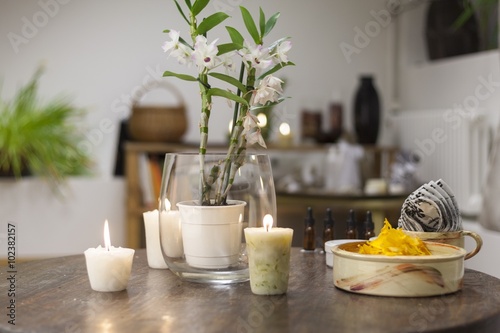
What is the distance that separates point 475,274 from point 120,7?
3.57 m

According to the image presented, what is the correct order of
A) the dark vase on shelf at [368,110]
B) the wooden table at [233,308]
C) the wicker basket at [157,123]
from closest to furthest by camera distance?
the wooden table at [233,308], the wicker basket at [157,123], the dark vase on shelf at [368,110]

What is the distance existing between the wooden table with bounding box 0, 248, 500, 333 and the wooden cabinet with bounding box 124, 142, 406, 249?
6.82 ft

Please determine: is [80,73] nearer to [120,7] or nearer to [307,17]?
[120,7]

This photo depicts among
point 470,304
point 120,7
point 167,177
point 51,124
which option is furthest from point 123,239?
point 470,304

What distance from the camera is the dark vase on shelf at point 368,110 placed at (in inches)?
175

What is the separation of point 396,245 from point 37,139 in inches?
117

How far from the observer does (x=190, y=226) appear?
4.06 feet

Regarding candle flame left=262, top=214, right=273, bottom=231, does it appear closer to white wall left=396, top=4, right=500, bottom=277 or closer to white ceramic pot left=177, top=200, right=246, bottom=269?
white ceramic pot left=177, top=200, right=246, bottom=269

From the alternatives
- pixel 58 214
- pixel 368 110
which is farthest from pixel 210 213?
pixel 368 110

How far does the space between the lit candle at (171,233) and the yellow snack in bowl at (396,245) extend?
301 millimetres

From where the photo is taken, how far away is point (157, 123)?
4.09 metres

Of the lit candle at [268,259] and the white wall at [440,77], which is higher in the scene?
the white wall at [440,77]

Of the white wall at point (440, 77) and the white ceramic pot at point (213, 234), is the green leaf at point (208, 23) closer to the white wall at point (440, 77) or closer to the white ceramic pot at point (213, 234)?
the white ceramic pot at point (213, 234)

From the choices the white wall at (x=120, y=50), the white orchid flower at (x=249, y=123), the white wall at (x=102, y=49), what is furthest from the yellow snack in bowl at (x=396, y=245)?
Result: the white wall at (x=102, y=49)
